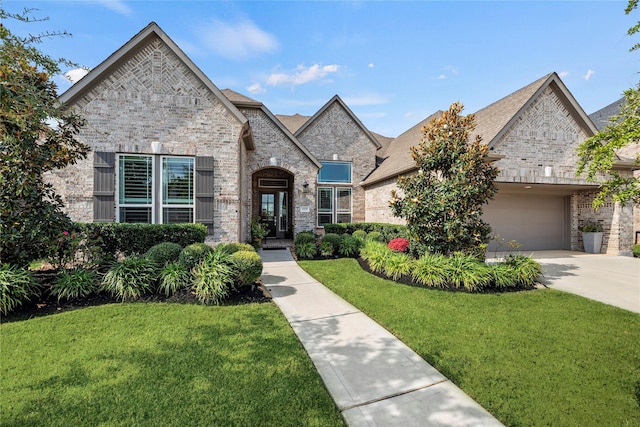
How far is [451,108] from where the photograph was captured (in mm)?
7777

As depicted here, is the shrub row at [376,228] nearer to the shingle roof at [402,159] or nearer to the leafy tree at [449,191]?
the shingle roof at [402,159]

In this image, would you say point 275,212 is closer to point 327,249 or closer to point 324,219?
point 324,219

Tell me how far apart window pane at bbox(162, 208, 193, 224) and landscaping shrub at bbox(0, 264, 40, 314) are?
349 cm

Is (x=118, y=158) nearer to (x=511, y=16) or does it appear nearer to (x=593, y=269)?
(x=511, y=16)

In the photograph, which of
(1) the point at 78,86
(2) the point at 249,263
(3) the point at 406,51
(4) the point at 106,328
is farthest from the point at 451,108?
(1) the point at 78,86

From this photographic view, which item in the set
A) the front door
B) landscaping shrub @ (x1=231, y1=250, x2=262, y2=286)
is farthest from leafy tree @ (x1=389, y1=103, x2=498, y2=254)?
the front door

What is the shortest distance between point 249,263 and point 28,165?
4591 millimetres

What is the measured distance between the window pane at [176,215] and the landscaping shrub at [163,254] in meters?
2.22

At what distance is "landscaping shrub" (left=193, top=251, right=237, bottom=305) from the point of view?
520cm

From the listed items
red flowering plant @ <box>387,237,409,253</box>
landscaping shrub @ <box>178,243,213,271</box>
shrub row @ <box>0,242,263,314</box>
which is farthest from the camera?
red flowering plant @ <box>387,237,409,253</box>

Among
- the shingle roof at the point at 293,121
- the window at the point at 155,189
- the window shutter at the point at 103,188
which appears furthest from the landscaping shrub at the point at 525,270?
the shingle roof at the point at 293,121

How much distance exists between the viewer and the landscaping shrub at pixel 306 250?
406 inches

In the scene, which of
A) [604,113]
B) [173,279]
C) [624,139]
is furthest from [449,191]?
[604,113]

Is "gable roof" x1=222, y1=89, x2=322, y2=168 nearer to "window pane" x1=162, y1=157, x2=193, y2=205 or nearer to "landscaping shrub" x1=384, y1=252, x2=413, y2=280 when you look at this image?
"window pane" x1=162, y1=157, x2=193, y2=205
